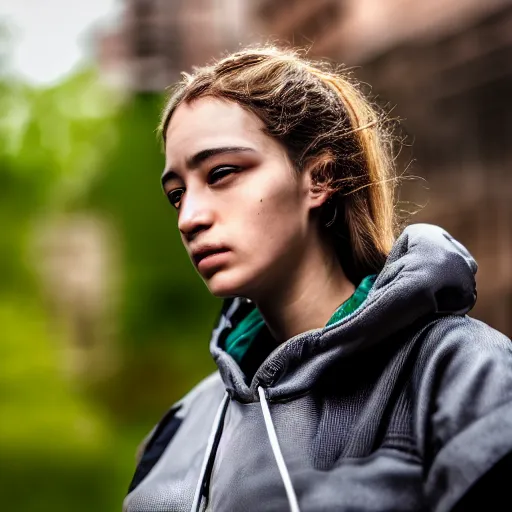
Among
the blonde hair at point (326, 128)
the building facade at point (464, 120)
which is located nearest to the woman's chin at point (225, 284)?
the blonde hair at point (326, 128)

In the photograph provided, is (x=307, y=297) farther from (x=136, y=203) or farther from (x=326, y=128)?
(x=136, y=203)

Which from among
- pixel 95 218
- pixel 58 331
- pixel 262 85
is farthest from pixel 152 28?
pixel 262 85

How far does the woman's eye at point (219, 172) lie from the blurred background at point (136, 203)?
894 cm

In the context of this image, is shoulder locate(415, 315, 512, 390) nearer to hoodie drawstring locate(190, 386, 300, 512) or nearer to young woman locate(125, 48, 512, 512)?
young woman locate(125, 48, 512, 512)

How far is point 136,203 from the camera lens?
2430 cm

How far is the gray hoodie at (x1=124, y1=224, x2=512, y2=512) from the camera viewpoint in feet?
5.97

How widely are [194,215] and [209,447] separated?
604mm

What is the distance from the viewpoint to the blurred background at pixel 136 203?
1198cm

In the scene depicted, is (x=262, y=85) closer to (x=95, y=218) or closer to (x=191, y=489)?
(x=191, y=489)

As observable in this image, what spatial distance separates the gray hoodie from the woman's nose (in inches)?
14.4

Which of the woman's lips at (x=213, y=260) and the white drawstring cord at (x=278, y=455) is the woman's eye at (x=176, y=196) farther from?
the white drawstring cord at (x=278, y=455)

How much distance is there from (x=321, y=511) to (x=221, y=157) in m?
0.87

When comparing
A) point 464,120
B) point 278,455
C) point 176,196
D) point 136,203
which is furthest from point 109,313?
point 278,455

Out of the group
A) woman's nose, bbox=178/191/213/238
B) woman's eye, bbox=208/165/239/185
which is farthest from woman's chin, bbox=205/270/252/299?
woman's eye, bbox=208/165/239/185
